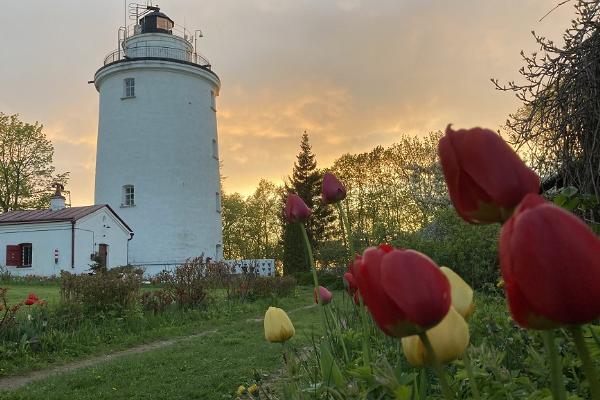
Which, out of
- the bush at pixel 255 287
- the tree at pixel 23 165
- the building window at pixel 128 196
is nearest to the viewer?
the bush at pixel 255 287

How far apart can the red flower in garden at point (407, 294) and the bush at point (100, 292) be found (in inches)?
420

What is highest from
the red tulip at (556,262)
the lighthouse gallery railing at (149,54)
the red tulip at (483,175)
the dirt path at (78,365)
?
the lighthouse gallery railing at (149,54)

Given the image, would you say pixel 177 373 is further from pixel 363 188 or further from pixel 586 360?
pixel 363 188

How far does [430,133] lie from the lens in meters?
31.6

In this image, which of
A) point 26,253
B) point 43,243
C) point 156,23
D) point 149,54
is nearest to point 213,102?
point 149,54

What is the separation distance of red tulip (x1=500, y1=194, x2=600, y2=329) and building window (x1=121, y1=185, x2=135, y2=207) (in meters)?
28.3

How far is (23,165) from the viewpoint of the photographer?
124ft

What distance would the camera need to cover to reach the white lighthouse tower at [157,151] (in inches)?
1072

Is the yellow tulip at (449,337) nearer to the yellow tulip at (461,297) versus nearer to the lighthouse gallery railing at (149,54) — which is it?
the yellow tulip at (461,297)

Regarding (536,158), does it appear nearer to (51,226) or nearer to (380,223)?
(380,223)

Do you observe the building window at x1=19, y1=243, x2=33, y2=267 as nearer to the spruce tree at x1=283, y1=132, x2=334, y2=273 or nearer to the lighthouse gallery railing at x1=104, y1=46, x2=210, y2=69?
the lighthouse gallery railing at x1=104, y1=46, x2=210, y2=69

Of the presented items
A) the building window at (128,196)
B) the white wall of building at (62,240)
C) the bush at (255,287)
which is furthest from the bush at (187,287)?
the building window at (128,196)

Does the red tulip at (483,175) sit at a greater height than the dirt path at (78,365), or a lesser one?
greater

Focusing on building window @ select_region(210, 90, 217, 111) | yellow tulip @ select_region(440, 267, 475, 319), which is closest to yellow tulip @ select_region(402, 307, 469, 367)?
yellow tulip @ select_region(440, 267, 475, 319)
